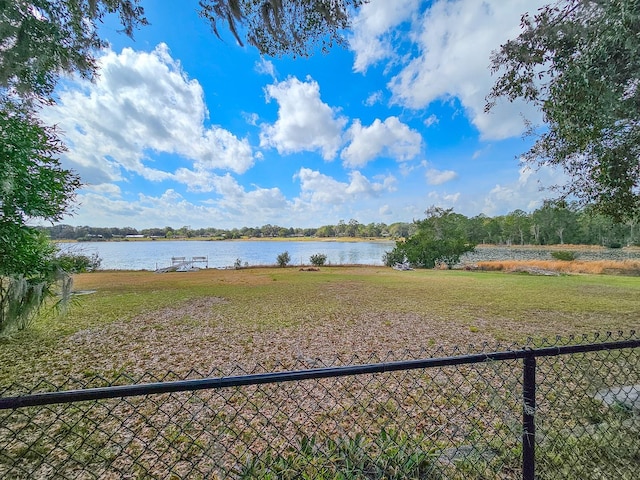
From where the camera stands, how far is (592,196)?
207 inches

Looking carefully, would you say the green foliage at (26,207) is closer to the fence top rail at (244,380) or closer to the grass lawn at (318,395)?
the grass lawn at (318,395)

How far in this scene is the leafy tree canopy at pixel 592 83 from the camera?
3.11m

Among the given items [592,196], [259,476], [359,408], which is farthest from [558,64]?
[259,476]

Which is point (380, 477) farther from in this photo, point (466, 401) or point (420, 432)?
point (466, 401)

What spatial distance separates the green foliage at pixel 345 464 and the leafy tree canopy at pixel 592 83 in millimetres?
4336

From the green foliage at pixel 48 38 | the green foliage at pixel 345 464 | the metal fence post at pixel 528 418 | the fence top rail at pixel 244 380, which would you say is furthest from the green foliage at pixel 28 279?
the metal fence post at pixel 528 418

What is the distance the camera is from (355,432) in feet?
8.16

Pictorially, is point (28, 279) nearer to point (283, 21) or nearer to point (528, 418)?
point (283, 21)

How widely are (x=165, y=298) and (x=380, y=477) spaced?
987cm

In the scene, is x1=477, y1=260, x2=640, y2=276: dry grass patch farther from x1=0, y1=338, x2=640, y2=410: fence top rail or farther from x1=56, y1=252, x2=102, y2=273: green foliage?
x1=56, y1=252, x2=102, y2=273: green foliage

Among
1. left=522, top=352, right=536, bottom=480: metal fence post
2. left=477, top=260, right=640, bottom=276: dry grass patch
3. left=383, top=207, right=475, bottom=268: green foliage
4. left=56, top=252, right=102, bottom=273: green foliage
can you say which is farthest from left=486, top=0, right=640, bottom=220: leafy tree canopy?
left=383, top=207, right=475, bottom=268: green foliage

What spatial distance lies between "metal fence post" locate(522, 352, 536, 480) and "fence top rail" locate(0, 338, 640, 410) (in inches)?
4.2

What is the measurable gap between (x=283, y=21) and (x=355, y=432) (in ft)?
16.6

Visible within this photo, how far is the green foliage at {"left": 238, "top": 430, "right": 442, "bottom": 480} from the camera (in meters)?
1.70
